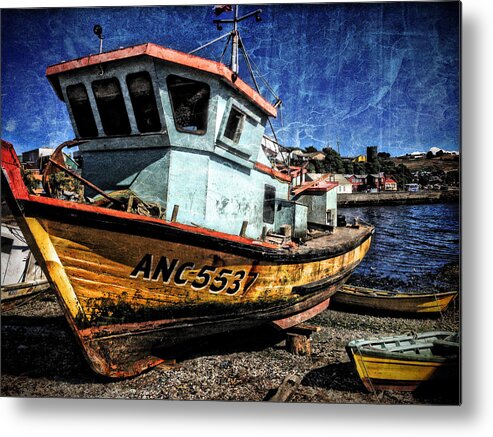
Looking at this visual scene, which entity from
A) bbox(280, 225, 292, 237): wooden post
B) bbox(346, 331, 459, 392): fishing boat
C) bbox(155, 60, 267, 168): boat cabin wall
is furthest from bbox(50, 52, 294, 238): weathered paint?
bbox(346, 331, 459, 392): fishing boat

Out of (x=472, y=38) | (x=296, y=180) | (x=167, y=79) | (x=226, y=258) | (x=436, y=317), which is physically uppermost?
(x=472, y=38)

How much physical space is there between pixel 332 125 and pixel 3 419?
16.6 feet

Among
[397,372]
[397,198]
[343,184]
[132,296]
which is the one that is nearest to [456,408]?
[397,372]

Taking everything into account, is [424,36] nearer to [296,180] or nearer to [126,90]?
[296,180]

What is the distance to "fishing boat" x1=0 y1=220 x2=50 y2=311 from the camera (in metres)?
4.63

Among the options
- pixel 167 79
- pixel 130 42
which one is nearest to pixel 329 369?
pixel 167 79

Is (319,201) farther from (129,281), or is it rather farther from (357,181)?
(129,281)

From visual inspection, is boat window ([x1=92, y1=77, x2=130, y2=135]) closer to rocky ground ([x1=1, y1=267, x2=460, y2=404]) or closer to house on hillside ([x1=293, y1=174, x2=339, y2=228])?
house on hillside ([x1=293, y1=174, x2=339, y2=228])

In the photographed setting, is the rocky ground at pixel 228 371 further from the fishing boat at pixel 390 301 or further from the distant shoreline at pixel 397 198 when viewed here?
the distant shoreline at pixel 397 198

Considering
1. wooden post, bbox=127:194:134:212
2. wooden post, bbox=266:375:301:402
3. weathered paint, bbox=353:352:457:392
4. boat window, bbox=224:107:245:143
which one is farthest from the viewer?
boat window, bbox=224:107:245:143

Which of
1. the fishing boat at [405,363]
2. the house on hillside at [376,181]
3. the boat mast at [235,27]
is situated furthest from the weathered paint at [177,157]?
the fishing boat at [405,363]

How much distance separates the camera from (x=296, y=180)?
5.31 meters

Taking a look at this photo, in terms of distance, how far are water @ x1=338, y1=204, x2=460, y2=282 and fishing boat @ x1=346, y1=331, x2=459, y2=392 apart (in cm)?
79

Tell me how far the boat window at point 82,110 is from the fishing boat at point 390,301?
11.9ft
